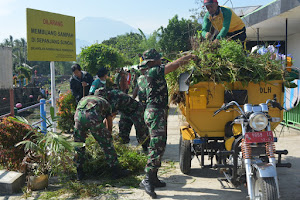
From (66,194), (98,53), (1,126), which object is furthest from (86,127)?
(98,53)

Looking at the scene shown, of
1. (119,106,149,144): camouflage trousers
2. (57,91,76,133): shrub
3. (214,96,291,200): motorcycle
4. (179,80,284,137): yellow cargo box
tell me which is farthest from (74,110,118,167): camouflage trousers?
(57,91,76,133): shrub

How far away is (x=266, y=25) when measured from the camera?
10750 millimetres

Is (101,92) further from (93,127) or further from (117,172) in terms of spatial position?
(117,172)

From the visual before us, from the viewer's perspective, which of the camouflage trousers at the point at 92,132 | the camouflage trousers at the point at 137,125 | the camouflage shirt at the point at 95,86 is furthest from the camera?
the camouflage trousers at the point at 137,125

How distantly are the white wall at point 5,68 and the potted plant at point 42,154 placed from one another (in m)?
1.08

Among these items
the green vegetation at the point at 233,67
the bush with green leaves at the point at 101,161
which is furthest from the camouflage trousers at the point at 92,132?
the green vegetation at the point at 233,67

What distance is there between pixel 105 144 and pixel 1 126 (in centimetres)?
163

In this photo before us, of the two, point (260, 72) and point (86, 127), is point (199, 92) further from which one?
point (86, 127)

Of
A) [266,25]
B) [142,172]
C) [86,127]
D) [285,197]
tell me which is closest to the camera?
[285,197]

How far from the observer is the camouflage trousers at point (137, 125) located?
18.6 feet

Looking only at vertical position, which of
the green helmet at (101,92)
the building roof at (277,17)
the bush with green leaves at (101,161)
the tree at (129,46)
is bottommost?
the bush with green leaves at (101,161)

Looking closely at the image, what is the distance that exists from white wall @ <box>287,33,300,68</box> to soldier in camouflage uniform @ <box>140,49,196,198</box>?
10.1 m

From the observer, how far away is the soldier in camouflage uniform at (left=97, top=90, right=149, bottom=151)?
5.16 meters

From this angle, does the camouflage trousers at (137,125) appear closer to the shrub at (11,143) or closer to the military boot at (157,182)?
the military boot at (157,182)
